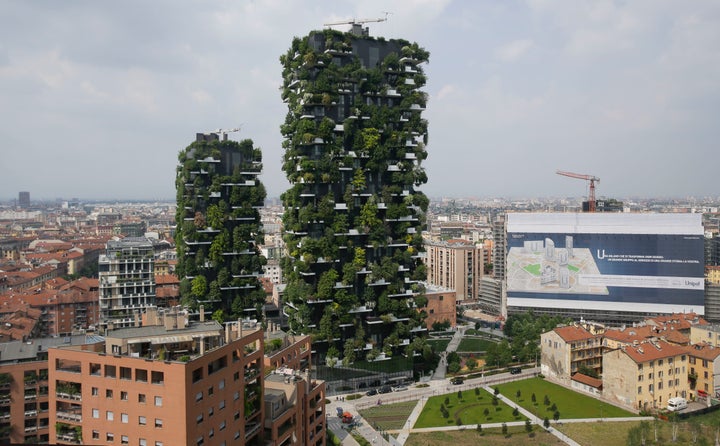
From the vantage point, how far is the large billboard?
2675 inches

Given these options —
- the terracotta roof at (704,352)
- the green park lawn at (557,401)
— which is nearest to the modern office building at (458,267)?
the green park lawn at (557,401)

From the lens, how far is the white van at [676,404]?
40.4 metres

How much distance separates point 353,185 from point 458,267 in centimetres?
4431

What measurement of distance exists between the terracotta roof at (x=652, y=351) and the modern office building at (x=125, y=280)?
3623 cm

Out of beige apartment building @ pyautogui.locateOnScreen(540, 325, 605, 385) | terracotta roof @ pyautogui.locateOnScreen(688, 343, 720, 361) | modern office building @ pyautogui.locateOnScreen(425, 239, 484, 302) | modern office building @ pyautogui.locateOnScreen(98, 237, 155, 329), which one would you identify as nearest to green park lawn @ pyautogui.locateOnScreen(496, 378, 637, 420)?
beige apartment building @ pyautogui.locateOnScreen(540, 325, 605, 385)

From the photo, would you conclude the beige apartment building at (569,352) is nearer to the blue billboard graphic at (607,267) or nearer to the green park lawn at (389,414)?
the green park lawn at (389,414)

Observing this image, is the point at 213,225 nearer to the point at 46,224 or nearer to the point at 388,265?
the point at 388,265

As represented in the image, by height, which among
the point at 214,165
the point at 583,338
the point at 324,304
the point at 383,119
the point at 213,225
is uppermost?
the point at 383,119

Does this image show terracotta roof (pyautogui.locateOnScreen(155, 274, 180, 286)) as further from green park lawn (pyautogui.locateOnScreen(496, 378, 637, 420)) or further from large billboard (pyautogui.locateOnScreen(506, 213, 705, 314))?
green park lawn (pyautogui.locateOnScreen(496, 378, 637, 420))

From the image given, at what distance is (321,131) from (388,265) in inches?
420

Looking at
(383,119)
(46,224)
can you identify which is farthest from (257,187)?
(46,224)

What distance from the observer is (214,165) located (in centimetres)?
4881

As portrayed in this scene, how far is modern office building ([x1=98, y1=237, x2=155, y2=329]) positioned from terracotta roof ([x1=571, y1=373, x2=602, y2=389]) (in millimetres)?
33482

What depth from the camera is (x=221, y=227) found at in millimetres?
47562
